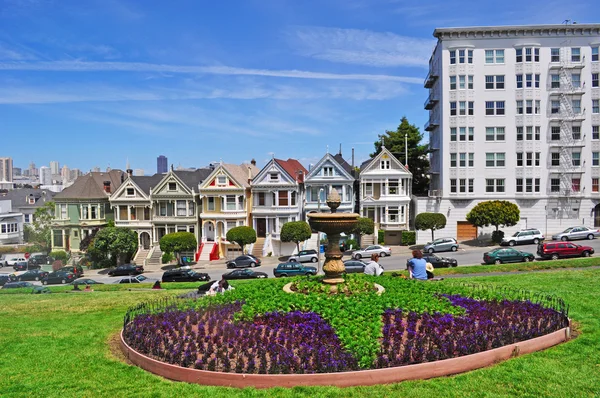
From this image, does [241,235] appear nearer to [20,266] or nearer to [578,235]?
[20,266]

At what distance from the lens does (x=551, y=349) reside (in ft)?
44.1

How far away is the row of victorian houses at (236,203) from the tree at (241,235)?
7.93 feet

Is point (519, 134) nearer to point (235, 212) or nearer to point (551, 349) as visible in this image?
point (235, 212)

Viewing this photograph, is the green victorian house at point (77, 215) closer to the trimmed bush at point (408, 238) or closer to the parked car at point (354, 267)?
the trimmed bush at point (408, 238)

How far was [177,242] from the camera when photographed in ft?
179

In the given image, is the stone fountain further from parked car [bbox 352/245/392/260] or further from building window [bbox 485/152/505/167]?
building window [bbox 485/152/505/167]

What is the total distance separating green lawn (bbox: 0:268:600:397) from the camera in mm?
10977

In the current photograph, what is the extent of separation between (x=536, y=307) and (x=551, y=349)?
256 centimetres

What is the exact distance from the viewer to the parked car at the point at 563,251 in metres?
38.6

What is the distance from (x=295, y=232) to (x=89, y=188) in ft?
94.5

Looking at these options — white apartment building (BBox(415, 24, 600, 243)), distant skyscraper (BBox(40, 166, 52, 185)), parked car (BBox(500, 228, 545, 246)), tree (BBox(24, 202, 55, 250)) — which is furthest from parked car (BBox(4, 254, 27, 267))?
distant skyscraper (BBox(40, 166, 52, 185))

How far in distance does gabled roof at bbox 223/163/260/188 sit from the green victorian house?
53.9 feet

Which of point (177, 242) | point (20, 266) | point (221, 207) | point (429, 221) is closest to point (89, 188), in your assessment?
point (20, 266)

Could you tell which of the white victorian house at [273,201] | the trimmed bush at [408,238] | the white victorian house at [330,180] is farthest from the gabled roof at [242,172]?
the trimmed bush at [408,238]
